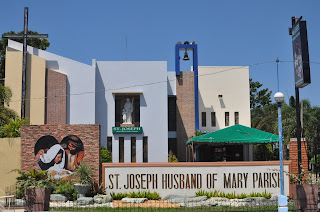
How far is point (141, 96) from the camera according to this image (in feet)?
109

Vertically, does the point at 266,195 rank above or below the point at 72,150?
below

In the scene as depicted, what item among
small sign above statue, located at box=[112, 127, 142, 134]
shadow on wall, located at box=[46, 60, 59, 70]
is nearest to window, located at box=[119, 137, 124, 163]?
small sign above statue, located at box=[112, 127, 142, 134]

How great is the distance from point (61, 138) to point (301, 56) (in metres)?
11.2

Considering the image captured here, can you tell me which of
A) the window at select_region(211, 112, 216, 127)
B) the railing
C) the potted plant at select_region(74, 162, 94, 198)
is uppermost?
the window at select_region(211, 112, 216, 127)

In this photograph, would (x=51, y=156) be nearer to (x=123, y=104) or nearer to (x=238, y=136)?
(x=238, y=136)

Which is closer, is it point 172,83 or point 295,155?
point 295,155

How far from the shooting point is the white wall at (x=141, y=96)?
32750 millimetres

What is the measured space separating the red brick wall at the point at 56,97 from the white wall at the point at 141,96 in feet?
8.52

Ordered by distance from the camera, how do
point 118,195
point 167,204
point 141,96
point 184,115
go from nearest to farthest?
point 167,204
point 118,195
point 141,96
point 184,115

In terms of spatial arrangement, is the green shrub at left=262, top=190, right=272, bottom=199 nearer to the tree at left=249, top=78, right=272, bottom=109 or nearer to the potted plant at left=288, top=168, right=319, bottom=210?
the potted plant at left=288, top=168, right=319, bottom=210

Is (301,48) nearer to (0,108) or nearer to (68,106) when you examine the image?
(0,108)

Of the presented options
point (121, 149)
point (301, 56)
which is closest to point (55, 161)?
point (301, 56)

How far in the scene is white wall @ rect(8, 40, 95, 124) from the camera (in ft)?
104

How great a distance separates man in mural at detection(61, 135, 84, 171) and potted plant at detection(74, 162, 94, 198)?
0.39m
